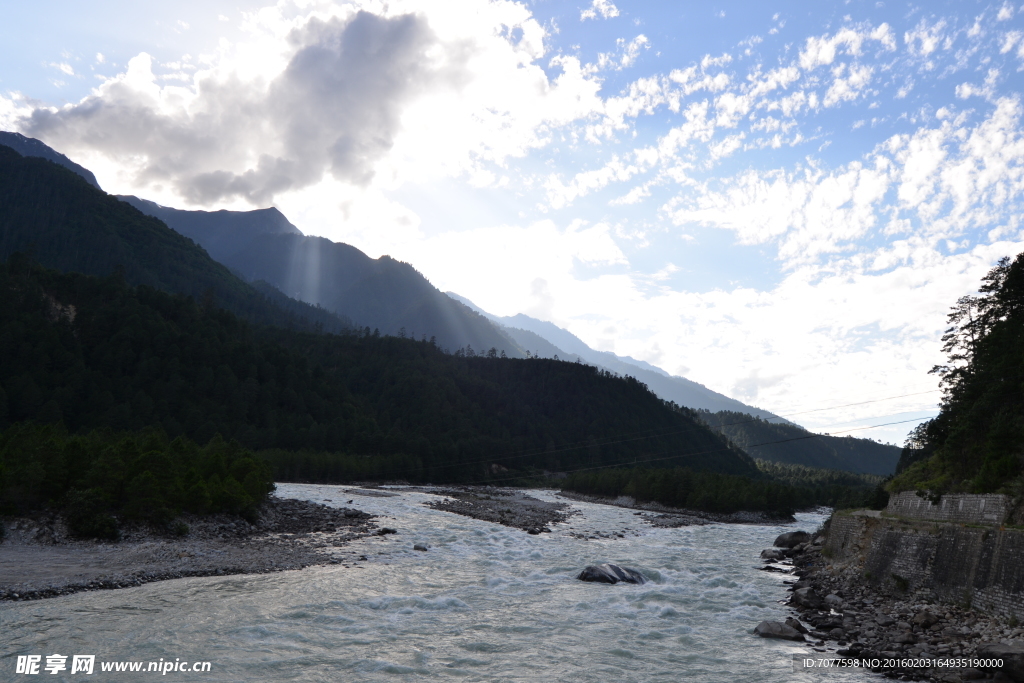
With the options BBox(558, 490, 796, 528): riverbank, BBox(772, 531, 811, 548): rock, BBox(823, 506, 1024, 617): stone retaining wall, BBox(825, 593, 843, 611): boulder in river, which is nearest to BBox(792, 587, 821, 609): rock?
BBox(825, 593, 843, 611): boulder in river

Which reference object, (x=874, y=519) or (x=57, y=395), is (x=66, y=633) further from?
(x=57, y=395)

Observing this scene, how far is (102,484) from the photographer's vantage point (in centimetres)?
3234

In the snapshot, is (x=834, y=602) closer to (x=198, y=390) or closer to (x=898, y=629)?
(x=898, y=629)

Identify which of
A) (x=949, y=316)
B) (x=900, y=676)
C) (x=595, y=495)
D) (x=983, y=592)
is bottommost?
(x=595, y=495)

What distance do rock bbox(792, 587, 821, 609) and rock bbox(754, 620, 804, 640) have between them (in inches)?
215

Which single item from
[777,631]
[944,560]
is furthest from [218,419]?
[944,560]

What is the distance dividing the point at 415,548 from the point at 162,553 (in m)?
14.4

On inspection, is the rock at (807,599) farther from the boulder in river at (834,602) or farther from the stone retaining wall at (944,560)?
the stone retaining wall at (944,560)

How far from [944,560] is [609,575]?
A: 50.5 feet

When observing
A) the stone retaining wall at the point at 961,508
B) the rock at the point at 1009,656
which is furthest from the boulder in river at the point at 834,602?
the rock at the point at 1009,656

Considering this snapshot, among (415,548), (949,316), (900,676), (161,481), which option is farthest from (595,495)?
(900,676)

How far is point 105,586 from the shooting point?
22484mm

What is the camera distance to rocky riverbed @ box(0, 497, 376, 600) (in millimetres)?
22625

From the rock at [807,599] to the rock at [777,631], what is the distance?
546cm
